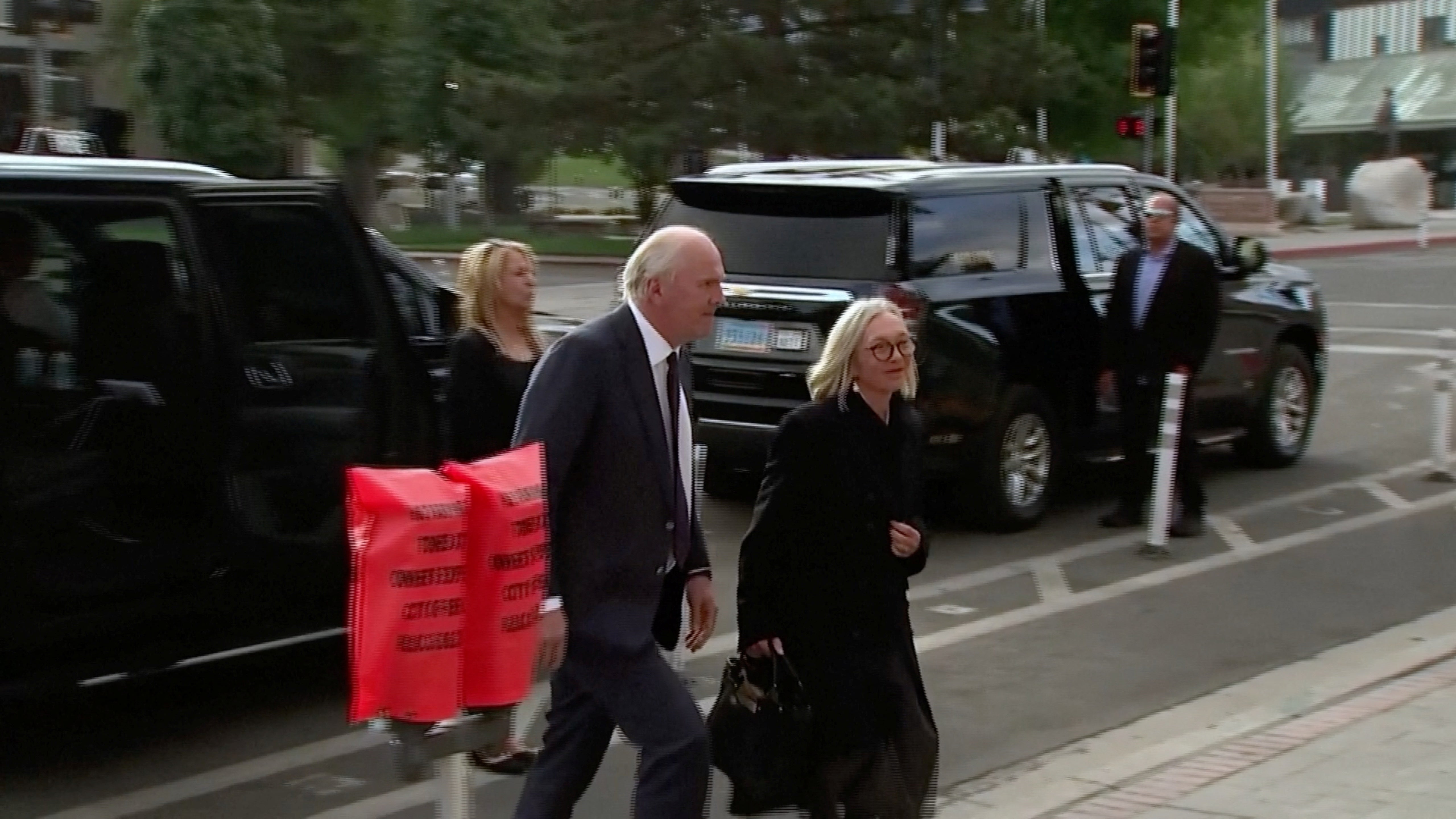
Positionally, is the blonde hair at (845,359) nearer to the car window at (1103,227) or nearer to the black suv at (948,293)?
the black suv at (948,293)

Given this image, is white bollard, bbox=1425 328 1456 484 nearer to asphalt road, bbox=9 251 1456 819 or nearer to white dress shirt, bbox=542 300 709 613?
asphalt road, bbox=9 251 1456 819

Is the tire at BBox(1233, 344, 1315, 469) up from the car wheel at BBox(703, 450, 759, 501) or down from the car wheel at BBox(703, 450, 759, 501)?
up

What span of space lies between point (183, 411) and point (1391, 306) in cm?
2120

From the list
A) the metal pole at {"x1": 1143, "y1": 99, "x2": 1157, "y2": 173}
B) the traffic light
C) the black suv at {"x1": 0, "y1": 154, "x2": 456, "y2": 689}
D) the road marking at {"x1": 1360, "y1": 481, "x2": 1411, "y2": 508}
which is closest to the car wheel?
the road marking at {"x1": 1360, "y1": 481, "x2": 1411, "y2": 508}

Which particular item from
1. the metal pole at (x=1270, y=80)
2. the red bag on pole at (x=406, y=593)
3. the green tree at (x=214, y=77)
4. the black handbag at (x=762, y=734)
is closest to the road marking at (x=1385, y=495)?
the black handbag at (x=762, y=734)

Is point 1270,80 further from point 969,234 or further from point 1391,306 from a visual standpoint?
point 969,234

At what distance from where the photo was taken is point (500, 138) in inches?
1502

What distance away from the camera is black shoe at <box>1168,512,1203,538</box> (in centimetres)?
1027

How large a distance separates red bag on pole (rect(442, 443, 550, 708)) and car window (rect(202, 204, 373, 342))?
2.69 metres

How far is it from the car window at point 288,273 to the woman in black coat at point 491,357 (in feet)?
1.55

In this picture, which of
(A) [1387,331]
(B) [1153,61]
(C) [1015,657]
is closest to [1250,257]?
(C) [1015,657]

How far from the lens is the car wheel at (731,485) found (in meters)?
11.2

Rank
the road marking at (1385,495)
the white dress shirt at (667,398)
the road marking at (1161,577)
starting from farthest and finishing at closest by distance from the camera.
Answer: the road marking at (1385,495), the road marking at (1161,577), the white dress shirt at (667,398)

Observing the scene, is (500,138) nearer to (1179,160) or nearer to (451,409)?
(451,409)
